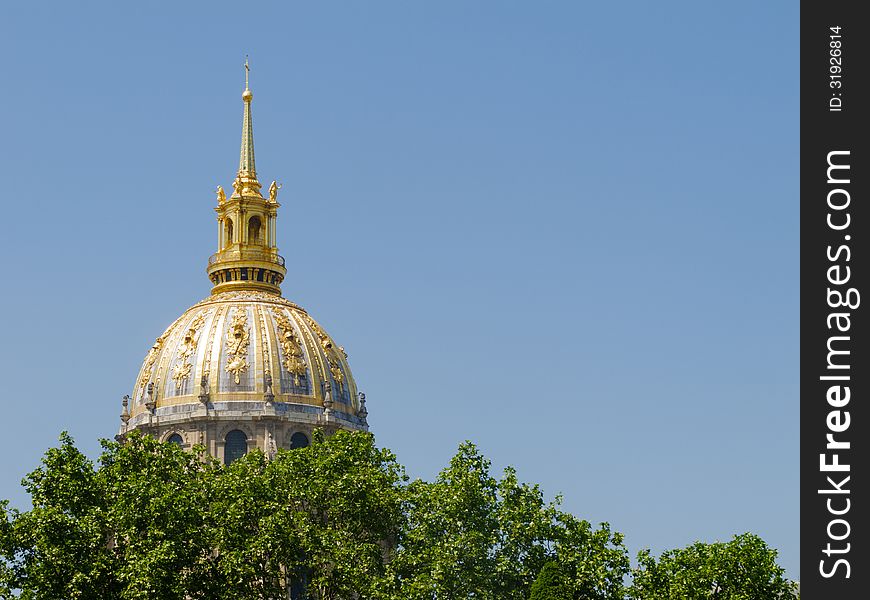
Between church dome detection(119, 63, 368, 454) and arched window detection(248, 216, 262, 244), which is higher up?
arched window detection(248, 216, 262, 244)

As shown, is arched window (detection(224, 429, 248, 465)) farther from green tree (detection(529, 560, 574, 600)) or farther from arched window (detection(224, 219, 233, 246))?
green tree (detection(529, 560, 574, 600))

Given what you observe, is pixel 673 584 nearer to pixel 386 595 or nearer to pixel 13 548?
pixel 386 595

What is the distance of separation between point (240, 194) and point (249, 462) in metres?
59.7

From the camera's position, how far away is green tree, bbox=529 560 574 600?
71.1 meters

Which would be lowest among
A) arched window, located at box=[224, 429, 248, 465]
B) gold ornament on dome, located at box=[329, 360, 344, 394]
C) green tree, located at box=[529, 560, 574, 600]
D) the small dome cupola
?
green tree, located at box=[529, 560, 574, 600]

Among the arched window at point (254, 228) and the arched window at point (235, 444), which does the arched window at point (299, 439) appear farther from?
the arched window at point (254, 228)

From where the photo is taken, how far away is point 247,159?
481 feet

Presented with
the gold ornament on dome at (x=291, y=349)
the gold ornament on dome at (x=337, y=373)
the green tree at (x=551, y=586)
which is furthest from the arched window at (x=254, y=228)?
the green tree at (x=551, y=586)

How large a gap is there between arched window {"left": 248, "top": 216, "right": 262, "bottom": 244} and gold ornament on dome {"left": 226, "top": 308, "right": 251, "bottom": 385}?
972 centimetres
